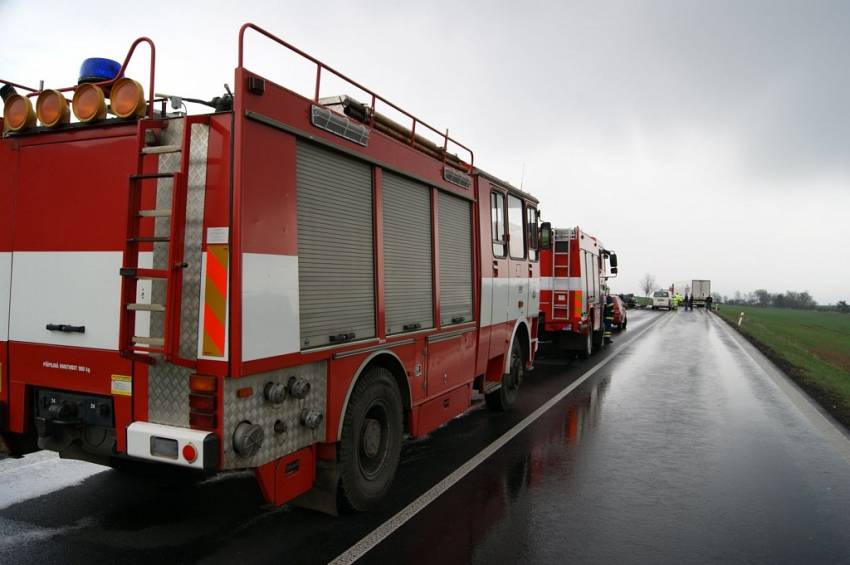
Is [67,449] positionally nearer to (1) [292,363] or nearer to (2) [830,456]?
(1) [292,363]

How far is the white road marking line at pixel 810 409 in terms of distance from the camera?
276 inches

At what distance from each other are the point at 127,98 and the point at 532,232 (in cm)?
675

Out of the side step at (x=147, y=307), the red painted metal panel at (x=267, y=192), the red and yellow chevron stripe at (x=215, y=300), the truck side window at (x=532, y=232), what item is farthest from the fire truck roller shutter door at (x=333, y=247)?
the truck side window at (x=532, y=232)

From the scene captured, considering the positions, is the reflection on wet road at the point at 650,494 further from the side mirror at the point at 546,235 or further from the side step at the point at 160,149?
the side step at the point at 160,149

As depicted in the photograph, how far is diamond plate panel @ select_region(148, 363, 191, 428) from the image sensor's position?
337 cm

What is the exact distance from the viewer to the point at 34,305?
3930 millimetres

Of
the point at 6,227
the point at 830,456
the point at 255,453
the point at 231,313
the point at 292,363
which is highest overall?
the point at 6,227

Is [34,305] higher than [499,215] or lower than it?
lower

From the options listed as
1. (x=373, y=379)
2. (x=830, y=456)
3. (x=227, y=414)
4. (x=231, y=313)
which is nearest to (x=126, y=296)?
(x=231, y=313)

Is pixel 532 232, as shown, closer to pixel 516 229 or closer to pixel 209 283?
pixel 516 229

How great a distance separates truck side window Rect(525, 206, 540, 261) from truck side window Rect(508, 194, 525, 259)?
13.0 inches

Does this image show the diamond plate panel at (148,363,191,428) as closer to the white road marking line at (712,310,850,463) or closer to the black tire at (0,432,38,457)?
the black tire at (0,432,38,457)

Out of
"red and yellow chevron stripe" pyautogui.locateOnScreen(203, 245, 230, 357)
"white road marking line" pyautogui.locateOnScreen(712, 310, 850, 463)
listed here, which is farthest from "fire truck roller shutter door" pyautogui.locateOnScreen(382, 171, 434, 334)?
"white road marking line" pyautogui.locateOnScreen(712, 310, 850, 463)

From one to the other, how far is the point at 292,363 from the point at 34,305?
1940 mm
